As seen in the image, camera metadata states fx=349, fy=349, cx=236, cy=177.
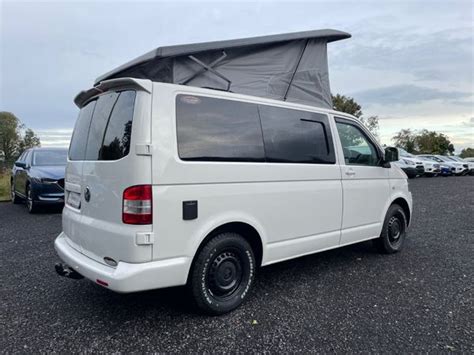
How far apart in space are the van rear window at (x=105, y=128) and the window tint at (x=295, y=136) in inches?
53.1

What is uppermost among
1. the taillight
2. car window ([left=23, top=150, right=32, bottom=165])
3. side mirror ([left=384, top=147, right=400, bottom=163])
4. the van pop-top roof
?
the van pop-top roof

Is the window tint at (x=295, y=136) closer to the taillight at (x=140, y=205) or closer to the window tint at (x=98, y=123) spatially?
the taillight at (x=140, y=205)

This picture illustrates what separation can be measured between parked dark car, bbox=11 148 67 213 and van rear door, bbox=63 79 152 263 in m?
4.95

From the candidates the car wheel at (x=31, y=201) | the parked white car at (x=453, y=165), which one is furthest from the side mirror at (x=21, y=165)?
the parked white car at (x=453, y=165)

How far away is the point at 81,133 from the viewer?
3572mm

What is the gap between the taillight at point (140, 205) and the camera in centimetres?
266

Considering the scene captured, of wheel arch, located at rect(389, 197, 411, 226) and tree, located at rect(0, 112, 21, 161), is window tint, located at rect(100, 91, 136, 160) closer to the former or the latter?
wheel arch, located at rect(389, 197, 411, 226)

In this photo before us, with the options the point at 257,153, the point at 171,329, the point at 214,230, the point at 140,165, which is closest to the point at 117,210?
the point at 140,165

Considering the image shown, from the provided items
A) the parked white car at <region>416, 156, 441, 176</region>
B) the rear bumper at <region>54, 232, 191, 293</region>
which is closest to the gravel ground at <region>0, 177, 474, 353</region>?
the rear bumper at <region>54, 232, 191, 293</region>

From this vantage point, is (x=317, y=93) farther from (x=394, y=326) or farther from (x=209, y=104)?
(x=394, y=326)

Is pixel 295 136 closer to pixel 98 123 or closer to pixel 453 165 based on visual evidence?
pixel 98 123

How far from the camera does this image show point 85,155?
3.30m

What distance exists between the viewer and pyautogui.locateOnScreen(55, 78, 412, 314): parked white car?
271 centimetres

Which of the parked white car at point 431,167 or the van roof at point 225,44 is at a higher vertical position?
the van roof at point 225,44
